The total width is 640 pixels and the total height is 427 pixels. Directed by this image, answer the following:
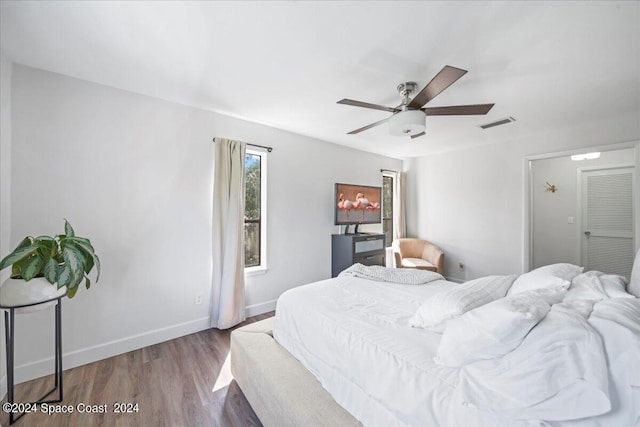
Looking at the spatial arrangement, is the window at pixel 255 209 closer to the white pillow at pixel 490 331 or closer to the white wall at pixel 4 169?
the white wall at pixel 4 169

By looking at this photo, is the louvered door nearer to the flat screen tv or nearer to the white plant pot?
→ the flat screen tv

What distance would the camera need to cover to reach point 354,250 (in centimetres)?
386

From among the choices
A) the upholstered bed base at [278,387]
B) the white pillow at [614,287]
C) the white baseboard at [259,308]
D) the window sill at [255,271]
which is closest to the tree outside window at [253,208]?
the window sill at [255,271]

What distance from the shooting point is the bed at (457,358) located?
83cm

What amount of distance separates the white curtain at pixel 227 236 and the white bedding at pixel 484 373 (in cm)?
158

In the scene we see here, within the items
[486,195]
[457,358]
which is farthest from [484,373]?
[486,195]

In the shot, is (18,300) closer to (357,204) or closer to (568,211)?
(357,204)

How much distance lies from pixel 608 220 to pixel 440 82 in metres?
4.62

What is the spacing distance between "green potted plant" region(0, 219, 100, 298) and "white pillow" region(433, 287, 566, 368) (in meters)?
2.15

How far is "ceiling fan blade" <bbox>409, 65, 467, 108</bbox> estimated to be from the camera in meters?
1.50

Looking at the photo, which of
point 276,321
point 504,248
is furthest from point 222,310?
point 504,248

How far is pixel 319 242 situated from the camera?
398 cm

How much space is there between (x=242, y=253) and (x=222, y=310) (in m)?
0.65

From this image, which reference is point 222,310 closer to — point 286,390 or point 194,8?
point 286,390
